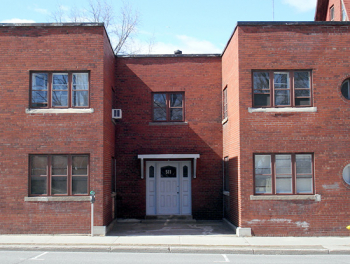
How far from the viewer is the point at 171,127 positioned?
1730 centimetres

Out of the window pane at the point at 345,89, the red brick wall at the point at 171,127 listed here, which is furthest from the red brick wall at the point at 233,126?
the window pane at the point at 345,89

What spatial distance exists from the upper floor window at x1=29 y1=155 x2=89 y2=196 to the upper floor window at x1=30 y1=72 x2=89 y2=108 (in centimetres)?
182

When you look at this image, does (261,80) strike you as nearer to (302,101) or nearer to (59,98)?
(302,101)

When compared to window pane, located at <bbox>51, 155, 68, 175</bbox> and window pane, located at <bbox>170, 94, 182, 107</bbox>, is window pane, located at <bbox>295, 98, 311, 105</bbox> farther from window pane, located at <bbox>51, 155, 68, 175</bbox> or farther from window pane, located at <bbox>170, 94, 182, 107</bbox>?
window pane, located at <bbox>51, 155, 68, 175</bbox>

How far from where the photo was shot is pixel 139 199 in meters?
17.2

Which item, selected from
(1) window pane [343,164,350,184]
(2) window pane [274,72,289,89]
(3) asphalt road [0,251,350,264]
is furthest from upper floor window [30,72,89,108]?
(1) window pane [343,164,350,184]

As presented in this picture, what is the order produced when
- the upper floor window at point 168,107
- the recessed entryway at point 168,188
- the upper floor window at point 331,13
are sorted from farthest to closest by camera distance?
the upper floor window at point 331,13
the upper floor window at point 168,107
the recessed entryway at point 168,188

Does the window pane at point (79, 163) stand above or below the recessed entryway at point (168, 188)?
above

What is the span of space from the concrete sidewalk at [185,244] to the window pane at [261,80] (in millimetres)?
5065

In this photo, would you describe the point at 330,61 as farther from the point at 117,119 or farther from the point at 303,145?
the point at 117,119

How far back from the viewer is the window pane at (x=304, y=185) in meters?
13.8

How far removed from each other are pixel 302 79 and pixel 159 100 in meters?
6.08

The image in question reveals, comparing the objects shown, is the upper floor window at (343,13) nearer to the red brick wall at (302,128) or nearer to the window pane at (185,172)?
the red brick wall at (302,128)

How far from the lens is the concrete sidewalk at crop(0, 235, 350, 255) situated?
1166 centimetres
